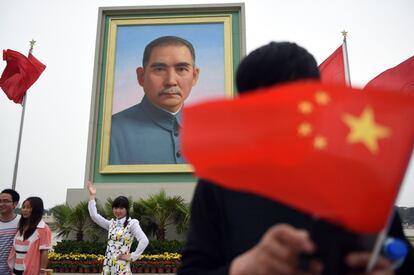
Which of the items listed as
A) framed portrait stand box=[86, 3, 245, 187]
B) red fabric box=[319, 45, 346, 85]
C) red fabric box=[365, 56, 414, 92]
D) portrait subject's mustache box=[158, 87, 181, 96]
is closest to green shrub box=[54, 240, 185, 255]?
framed portrait stand box=[86, 3, 245, 187]

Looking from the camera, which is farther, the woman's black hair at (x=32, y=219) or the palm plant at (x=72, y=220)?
the palm plant at (x=72, y=220)

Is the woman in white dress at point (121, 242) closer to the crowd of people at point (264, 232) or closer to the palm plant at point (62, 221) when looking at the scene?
the crowd of people at point (264, 232)

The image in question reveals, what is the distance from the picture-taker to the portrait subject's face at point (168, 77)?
9.34 meters

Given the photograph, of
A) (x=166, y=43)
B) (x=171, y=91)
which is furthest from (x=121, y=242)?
(x=166, y=43)

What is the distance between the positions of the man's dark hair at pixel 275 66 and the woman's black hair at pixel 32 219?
2.77 metres

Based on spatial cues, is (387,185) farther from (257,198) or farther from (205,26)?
(205,26)

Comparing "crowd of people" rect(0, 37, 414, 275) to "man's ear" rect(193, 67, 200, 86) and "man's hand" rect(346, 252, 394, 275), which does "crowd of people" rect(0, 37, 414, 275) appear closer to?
"man's hand" rect(346, 252, 394, 275)

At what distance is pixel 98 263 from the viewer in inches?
255

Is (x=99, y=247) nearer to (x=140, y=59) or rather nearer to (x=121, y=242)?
(x=121, y=242)

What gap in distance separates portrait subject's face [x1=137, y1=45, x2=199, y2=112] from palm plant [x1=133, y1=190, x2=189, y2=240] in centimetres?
271

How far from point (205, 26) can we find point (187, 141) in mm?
10101

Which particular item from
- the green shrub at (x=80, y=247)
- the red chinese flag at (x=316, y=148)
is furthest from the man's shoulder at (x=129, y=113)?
the red chinese flag at (x=316, y=148)

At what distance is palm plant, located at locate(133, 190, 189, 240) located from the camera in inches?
296

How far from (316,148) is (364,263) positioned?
158 millimetres
